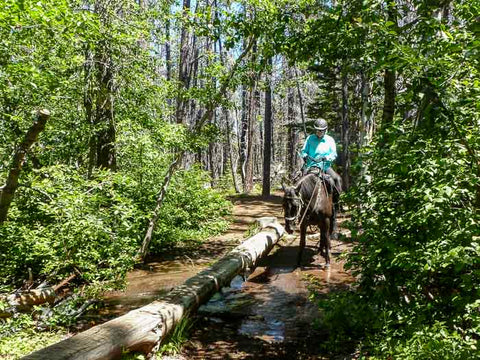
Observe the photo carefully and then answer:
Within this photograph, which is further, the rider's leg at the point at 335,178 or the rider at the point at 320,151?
the rider's leg at the point at 335,178

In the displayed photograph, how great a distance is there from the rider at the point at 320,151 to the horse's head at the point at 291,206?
1.02 metres

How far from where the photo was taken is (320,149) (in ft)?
31.4

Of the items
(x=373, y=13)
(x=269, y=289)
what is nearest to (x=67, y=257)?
(x=269, y=289)

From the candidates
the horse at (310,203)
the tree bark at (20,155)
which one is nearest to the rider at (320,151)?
the horse at (310,203)

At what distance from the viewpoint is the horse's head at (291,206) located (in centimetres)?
841

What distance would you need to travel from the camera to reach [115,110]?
10.4 meters

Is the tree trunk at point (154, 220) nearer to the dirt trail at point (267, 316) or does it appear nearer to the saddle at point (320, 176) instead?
the dirt trail at point (267, 316)

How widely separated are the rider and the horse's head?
1023mm

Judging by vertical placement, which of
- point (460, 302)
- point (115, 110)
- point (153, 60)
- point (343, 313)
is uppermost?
point (153, 60)

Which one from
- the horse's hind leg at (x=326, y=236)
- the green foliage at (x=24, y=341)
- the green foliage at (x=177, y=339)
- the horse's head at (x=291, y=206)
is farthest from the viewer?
the horse's hind leg at (x=326, y=236)

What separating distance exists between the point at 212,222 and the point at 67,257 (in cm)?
628

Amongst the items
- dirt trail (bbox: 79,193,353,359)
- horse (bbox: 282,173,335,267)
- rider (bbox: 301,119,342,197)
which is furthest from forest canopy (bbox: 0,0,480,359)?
rider (bbox: 301,119,342,197)

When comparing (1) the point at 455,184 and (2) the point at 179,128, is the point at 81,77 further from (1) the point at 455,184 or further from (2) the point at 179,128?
(1) the point at 455,184

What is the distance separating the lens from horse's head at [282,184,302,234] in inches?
331
